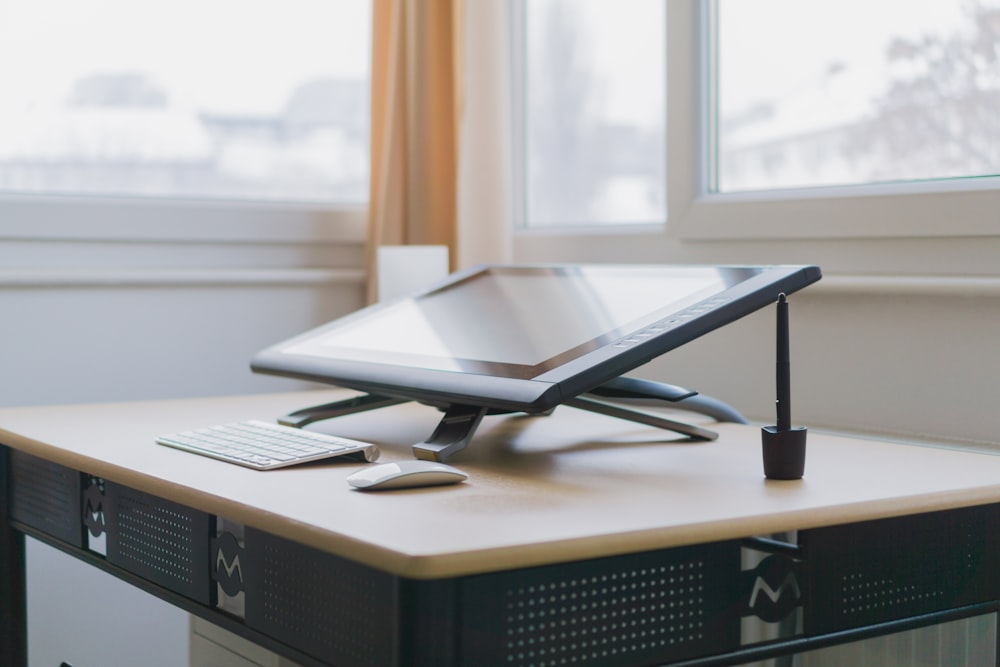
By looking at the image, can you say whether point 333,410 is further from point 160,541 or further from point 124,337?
point 124,337

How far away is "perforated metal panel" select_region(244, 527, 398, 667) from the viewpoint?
3.05ft

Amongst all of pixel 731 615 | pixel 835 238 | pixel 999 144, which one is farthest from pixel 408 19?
pixel 731 615

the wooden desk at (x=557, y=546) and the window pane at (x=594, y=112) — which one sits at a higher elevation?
the window pane at (x=594, y=112)

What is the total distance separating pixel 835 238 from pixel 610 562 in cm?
93

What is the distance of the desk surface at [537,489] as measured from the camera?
914 mm

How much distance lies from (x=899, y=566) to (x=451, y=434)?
0.50 metres

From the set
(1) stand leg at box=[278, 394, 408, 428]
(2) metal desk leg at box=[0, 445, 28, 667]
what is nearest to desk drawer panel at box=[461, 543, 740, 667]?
(1) stand leg at box=[278, 394, 408, 428]

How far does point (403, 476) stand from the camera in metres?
1.09

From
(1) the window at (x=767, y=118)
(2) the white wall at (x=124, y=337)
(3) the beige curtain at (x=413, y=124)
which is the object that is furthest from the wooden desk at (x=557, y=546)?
(3) the beige curtain at (x=413, y=124)

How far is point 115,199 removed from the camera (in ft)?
7.27

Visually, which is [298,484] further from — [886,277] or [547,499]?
[886,277]

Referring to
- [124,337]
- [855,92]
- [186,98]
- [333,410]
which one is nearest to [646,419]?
[333,410]

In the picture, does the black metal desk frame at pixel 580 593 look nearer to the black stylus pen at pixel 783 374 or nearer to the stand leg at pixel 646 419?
the black stylus pen at pixel 783 374

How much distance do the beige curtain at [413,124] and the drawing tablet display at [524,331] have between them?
2.24 ft
